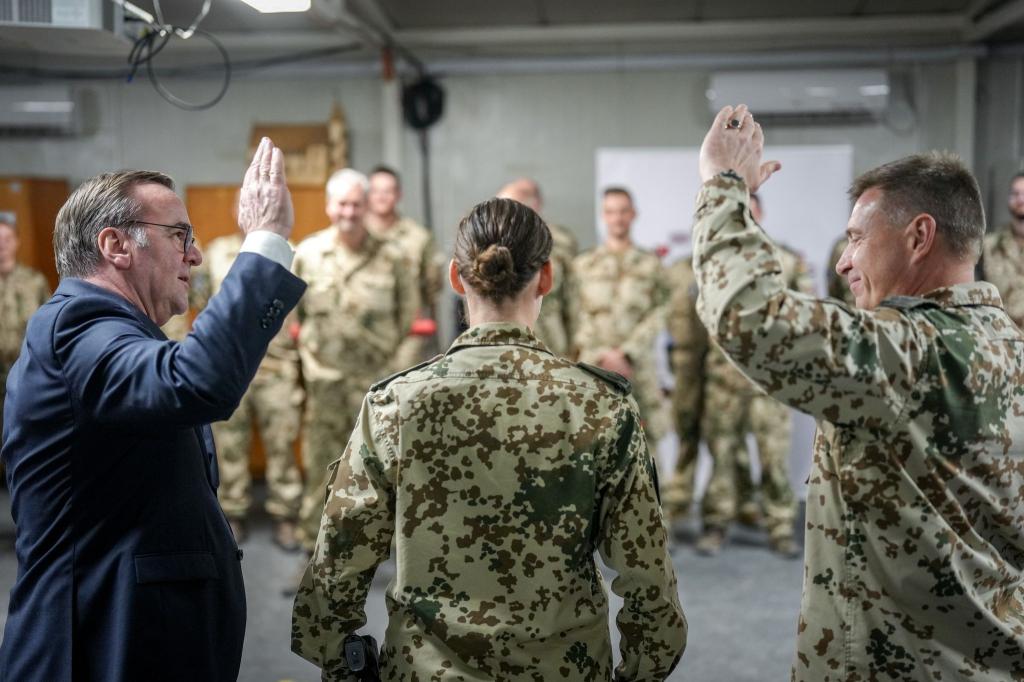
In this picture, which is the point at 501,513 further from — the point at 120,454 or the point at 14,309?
the point at 14,309

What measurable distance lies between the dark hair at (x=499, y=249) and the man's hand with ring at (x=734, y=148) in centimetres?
31

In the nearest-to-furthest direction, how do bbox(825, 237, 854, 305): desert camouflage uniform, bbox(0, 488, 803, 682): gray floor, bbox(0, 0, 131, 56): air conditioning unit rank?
bbox(0, 0, 131, 56): air conditioning unit, bbox(0, 488, 803, 682): gray floor, bbox(825, 237, 854, 305): desert camouflage uniform

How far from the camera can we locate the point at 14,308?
4918 mm

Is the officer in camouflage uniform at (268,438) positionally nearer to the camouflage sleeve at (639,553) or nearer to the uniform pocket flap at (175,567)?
the uniform pocket flap at (175,567)

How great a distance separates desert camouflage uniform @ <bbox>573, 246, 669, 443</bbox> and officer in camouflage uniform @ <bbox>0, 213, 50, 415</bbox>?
2.95 meters

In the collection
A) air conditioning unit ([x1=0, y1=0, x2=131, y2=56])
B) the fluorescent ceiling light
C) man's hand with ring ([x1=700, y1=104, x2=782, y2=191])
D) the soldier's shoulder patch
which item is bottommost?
the soldier's shoulder patch

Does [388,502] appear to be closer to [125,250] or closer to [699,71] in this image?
[125,250]

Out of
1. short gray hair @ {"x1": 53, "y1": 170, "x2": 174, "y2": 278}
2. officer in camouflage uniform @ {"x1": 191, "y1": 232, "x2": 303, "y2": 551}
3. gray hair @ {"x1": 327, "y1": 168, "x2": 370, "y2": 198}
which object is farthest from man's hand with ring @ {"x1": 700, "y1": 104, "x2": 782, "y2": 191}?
officer in camouflage uniform @ {"x1": 191, "y1": 232, "x2": 303, "y2": 551}

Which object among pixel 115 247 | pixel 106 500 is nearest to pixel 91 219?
pixel 115 247

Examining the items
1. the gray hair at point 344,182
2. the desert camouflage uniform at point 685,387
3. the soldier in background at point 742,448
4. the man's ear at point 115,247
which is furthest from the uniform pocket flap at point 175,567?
the desert camouflage uniform at point 685,387

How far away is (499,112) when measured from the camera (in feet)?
19.6

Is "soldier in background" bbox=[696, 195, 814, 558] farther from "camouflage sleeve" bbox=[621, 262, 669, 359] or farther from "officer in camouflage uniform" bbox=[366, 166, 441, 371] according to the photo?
"officer in camouflage uniform" bbox=[366, 166, 441, 371]

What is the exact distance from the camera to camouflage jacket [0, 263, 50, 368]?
490 centimetres

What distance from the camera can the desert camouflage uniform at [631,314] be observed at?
15.3 feet
